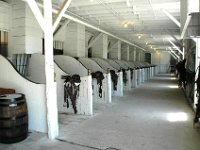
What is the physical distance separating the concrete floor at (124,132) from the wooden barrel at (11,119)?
116 millimetres

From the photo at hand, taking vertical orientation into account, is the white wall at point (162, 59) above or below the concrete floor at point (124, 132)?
above

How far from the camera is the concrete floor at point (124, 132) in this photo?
124 inches

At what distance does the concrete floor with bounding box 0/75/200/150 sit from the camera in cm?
315

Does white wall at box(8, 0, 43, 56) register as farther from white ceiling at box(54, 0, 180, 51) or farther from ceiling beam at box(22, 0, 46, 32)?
ceiling beam at box(22, 0, 46, 32)

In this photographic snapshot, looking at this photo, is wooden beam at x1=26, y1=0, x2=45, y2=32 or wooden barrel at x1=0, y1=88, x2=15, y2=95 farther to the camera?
wooden barrel at x1=0, y1=88, x2=15, y2=95

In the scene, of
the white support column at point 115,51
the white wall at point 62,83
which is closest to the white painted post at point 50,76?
the white wall at point 62,83

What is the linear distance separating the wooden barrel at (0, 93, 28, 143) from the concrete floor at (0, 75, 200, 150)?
116mm

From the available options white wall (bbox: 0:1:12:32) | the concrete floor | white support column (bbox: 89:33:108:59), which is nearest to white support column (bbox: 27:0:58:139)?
the concrete floor

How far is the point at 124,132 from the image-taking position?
12.2 feet

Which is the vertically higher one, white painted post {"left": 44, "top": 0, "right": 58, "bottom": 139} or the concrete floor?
white painted post {"left": 44, "top": 0, "right": 58, "bottom": 139}

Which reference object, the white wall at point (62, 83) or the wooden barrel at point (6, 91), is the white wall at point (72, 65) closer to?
the white wall at point (62, 83)

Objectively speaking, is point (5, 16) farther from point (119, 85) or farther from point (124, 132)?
point (119, 85)

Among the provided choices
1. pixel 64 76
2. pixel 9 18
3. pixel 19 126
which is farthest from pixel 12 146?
pixel 9 18

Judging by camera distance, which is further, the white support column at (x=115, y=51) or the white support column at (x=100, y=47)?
the white support column at (x=115, y=51)
